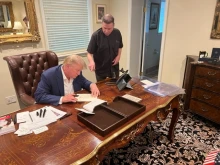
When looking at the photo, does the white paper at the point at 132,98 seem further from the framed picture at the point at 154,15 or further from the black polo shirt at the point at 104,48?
the framed picture at the point at 154,15

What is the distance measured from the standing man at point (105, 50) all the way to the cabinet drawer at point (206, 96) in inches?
49.9

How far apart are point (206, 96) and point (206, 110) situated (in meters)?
0.21

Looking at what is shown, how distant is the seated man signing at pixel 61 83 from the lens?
160 cm

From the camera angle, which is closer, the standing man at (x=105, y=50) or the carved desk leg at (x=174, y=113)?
the carved desk leg at (x=174, y=113)

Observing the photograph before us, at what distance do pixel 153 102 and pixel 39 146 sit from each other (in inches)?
43.8

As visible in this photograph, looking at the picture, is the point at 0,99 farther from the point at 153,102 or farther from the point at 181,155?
the point at 181,155

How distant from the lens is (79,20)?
11.6ft

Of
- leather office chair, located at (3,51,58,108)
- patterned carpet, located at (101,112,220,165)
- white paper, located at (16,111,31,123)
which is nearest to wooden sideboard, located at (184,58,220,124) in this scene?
patterned carpet, located at (101,112,220,165)

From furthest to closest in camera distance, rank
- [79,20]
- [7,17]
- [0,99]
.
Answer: [79,20]
[0,99]
[7,17]

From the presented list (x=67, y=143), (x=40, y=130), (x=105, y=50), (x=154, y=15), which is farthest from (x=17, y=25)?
(x=154, y=15)

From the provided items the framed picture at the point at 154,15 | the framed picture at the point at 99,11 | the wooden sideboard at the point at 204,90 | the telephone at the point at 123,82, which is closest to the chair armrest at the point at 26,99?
the telephone at the point at 123,82

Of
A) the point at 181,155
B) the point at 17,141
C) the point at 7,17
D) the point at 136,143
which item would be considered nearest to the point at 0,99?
the point at 7,17

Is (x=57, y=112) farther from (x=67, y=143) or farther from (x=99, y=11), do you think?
(x=99, y=11)

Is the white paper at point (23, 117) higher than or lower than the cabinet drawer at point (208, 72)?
lower
